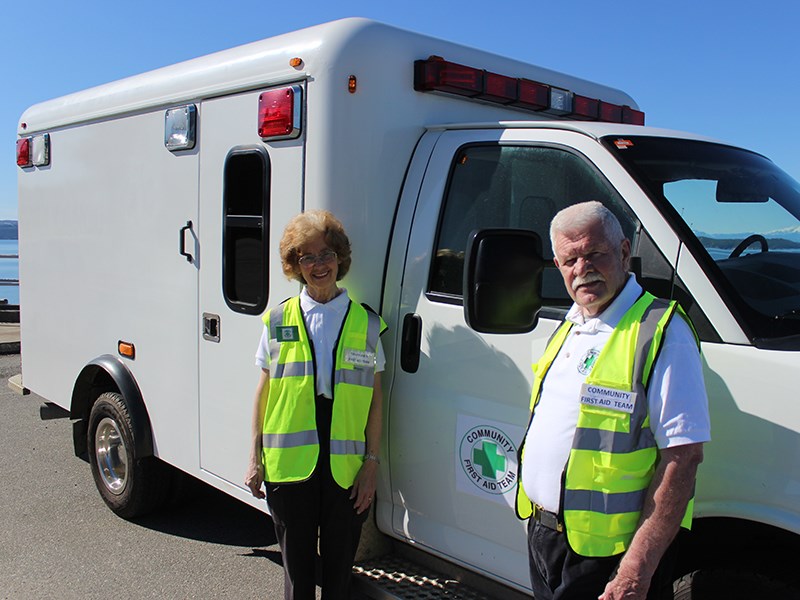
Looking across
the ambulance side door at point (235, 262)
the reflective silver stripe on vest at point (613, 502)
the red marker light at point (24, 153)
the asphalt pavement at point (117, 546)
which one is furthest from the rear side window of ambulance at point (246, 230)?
the red marker light at point (24, 153)

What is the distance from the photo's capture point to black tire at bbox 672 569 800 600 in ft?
7.30

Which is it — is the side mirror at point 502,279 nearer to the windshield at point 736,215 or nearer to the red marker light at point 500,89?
the windshield at point 736,215

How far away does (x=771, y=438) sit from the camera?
2.19m

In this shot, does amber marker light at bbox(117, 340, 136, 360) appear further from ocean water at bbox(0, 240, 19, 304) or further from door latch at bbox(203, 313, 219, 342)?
ocean water at bbox(0, 240, 19, 304)

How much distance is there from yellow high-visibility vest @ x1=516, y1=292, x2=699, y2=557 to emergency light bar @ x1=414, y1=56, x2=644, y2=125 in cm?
172

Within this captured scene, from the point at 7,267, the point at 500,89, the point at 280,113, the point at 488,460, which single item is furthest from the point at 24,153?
the point at 7,267

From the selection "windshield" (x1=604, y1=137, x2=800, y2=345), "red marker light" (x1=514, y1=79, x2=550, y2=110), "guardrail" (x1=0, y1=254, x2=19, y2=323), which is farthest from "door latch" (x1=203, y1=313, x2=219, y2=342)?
"guardrail" (x1=0, y1=254, x2=19, y2=323)

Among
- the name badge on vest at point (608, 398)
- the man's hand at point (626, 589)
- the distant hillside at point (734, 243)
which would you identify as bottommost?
the man's hand at point (626, 589)

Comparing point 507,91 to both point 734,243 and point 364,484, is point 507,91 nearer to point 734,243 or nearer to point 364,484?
point 734,243

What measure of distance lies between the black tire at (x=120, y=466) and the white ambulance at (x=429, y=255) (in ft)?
0.07

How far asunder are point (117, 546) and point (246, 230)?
2081 millimetres

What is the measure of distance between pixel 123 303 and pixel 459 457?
99.3 inches

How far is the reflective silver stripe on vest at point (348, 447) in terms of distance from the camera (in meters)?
3.00

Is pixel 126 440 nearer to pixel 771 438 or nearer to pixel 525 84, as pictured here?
pixel 525 84
